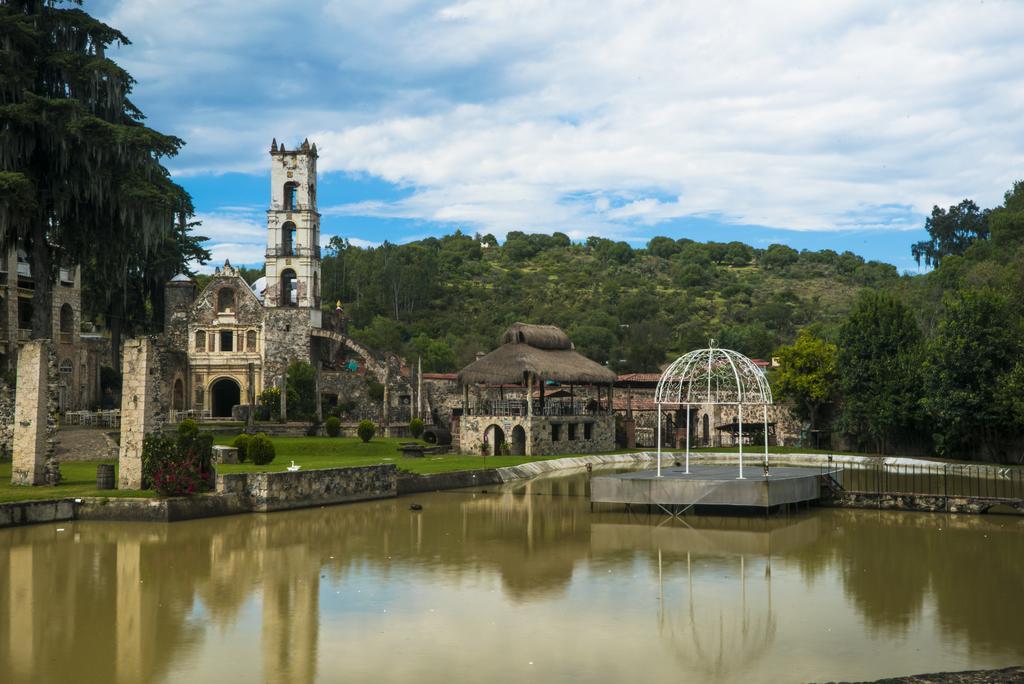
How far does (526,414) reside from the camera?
4397 cm

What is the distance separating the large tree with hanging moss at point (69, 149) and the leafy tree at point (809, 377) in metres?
31.9

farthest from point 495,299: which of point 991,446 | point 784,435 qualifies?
point 991,446

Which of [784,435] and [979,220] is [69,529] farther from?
[979,220]

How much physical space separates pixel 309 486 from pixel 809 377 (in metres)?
31.7

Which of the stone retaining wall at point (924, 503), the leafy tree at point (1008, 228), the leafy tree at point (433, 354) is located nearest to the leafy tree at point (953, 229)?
the leafy tree at point (1008, 228)

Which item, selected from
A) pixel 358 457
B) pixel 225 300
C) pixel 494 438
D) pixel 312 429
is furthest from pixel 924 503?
pixel 225 300

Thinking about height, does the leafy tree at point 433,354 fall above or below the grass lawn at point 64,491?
above

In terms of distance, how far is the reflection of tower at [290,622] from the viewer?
11344 millimetres

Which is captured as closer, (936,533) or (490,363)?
(936,533)

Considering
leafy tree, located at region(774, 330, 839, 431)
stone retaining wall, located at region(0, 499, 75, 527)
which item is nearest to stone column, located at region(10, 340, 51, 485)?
stone retaining wall, located at region(0, 499, 75, 527)

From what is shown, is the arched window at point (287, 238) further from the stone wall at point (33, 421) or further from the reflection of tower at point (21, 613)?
the reflection of tower at point (21, 613)

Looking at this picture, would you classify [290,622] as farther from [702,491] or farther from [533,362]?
[533,362]

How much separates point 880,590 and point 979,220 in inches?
3348

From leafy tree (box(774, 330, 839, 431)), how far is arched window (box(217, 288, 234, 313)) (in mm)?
28888
